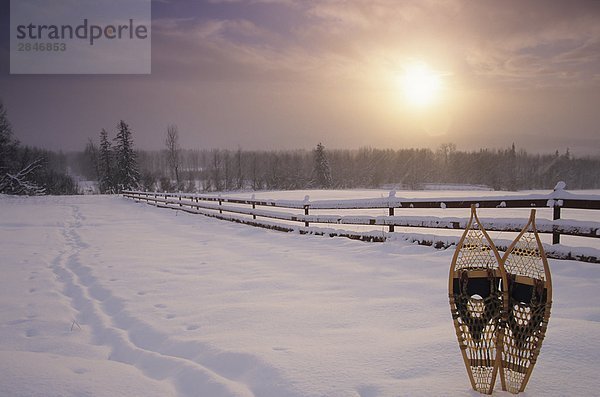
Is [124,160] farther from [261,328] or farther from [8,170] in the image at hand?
[261,328]

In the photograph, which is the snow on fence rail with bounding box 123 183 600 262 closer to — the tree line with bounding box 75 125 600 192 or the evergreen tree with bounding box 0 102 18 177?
the evergreen tree with bounding box 0 102 18 177

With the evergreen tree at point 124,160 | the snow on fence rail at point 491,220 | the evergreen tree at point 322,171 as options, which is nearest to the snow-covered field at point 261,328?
the snow on fence rail at point 491,220

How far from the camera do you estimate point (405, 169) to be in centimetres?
11219

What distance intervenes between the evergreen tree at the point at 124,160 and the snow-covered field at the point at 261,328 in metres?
53.5

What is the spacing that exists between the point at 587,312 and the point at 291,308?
126 inches

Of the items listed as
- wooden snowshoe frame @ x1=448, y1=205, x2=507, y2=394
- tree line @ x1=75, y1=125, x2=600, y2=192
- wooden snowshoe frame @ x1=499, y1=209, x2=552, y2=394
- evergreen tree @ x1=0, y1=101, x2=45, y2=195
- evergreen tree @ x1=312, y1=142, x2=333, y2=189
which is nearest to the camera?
wooden snowshoe frame @ x1=499, y1=209, x2=552, y2=394

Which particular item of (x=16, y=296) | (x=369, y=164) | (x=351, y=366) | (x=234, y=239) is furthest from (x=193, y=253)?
(x=369, y=164)

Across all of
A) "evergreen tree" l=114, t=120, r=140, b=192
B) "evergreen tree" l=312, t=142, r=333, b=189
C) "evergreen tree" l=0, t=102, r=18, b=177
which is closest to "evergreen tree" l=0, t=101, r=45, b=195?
"evergreen tree" l=0, t=102, r=18, b=177

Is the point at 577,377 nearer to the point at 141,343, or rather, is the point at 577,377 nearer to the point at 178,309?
the point at 141,343

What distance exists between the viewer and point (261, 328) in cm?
376

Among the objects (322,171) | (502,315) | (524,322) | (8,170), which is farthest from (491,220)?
(322,171)

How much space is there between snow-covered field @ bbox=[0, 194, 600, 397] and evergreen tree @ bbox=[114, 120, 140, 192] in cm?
5353

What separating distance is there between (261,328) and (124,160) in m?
60.0

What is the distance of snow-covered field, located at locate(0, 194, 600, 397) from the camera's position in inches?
103
